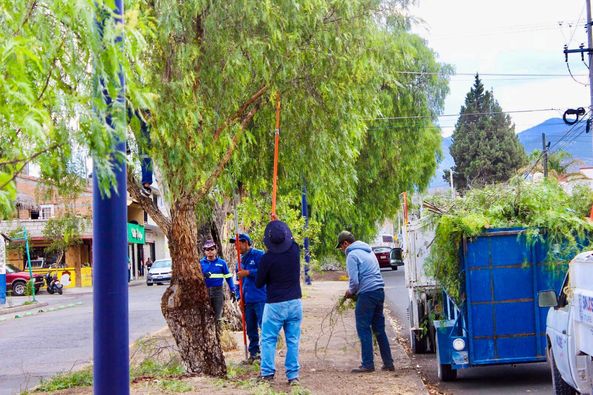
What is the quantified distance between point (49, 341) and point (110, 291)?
13.3 meters

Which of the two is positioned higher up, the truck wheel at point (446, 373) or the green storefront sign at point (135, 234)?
the green storefront sign at point (135, 234)

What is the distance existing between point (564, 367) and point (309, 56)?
4911 millimetres

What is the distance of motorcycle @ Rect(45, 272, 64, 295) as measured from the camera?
4219 cm

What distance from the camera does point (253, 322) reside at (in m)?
12.4

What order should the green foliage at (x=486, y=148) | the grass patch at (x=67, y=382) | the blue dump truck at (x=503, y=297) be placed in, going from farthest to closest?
1. the green foliage at (x=486, y=148)
2. the grass patch at (x=67, y=382)
3. the blue dump truck at (x=503, y=297)

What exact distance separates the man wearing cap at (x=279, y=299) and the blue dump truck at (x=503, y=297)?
1909 mm

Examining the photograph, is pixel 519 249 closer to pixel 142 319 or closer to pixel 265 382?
pixel 265 382

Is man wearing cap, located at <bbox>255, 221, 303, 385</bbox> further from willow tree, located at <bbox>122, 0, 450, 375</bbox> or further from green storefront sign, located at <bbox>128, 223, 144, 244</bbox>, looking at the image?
green storefront sign, located at <bbox>128, 223, 144, 244</bbox>

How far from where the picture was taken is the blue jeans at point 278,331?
1005cm

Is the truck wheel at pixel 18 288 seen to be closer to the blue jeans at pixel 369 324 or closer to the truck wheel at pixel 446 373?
the blue jeans at pixel 369 324

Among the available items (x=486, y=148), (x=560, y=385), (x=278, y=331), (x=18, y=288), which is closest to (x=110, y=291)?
(x=278, y=331)

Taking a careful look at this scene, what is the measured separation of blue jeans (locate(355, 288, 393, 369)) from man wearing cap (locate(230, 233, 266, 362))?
56.3 inches

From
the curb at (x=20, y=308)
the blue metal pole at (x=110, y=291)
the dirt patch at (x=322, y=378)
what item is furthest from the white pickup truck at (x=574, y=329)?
the curb at (x=20, y=308)

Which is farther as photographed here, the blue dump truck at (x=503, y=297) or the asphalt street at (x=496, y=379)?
the asphalt street at (x=496, y=379)
